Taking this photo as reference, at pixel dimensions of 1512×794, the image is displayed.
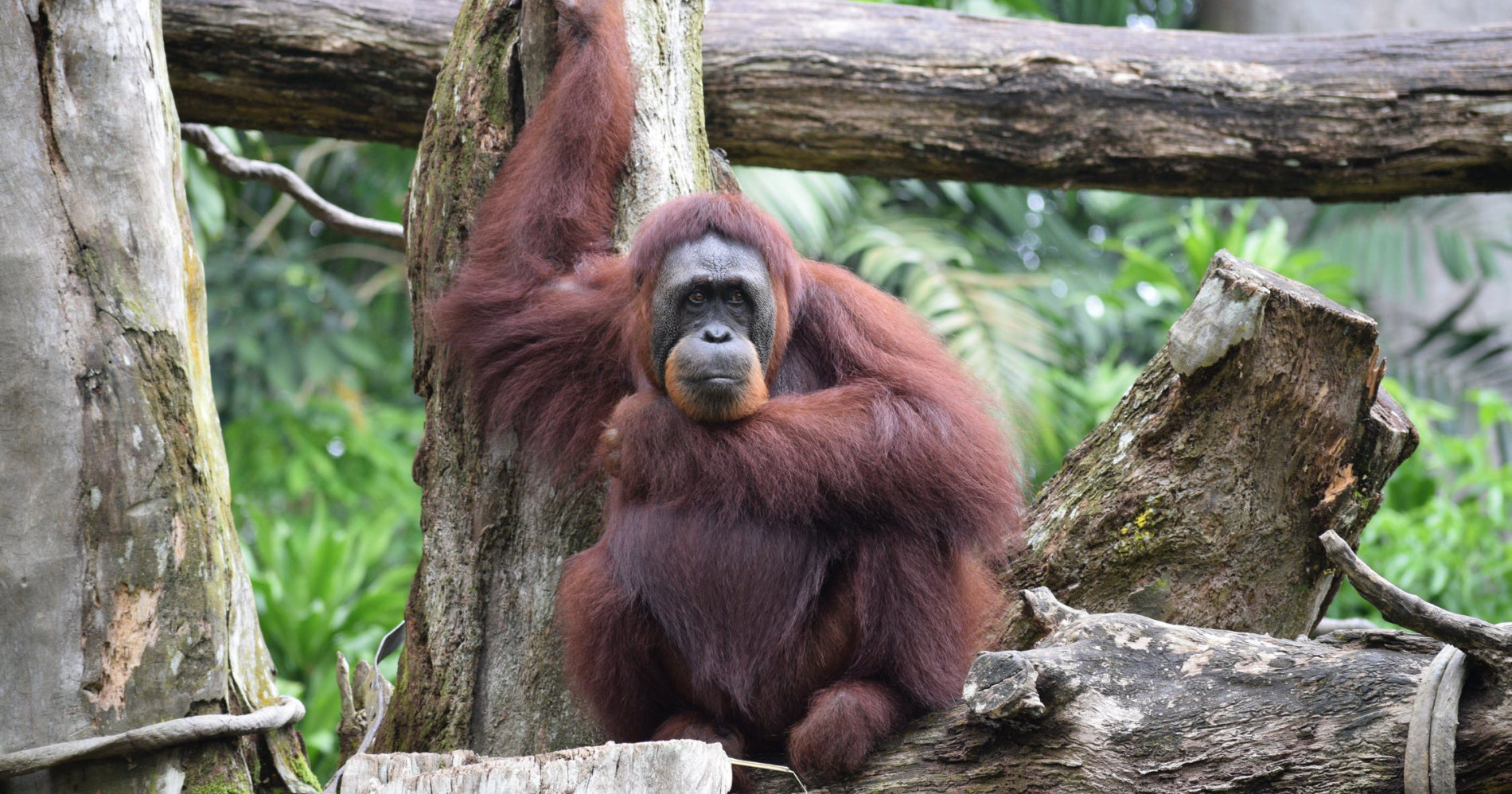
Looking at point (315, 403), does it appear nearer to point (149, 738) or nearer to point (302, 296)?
point (302, 296)

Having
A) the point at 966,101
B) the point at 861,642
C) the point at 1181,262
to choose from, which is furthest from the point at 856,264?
the point at 861,642

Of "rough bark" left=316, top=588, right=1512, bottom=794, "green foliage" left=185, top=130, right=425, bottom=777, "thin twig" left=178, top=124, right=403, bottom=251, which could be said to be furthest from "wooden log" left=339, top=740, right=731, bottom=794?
"green foliage" left=185, top=130, right=425, bottom=777

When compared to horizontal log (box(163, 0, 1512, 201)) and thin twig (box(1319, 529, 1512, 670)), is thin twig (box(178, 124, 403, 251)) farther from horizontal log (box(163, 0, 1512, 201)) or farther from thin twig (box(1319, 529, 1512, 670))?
thin twig (box(1319, 529, 1512, 670))

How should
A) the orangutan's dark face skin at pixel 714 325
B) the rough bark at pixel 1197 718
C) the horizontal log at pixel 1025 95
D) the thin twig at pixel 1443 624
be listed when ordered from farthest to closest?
the horizontal log at pixel 1025 95 → the orangutan's dark face skin at pixel 714 325 → the rough bark at pixel 1197 718 → the thin twig at pixel 1443 624

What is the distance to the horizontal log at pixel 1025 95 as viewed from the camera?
402cm

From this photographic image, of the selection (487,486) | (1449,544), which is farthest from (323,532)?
(1449,544)

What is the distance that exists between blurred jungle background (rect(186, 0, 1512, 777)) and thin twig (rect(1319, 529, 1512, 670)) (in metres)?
3.84

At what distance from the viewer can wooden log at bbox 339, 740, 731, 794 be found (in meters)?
1.94

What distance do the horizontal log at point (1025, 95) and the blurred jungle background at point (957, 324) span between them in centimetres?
161

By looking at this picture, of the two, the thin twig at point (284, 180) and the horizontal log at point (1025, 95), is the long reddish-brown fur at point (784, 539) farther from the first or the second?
the horizontal log at point (1025, 95)

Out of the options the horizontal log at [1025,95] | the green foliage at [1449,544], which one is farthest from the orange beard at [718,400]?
the green foliage at [1449,544]

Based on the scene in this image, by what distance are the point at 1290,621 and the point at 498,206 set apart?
79.7 inches

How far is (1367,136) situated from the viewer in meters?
4.09

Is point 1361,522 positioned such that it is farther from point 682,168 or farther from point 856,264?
point 856,264
